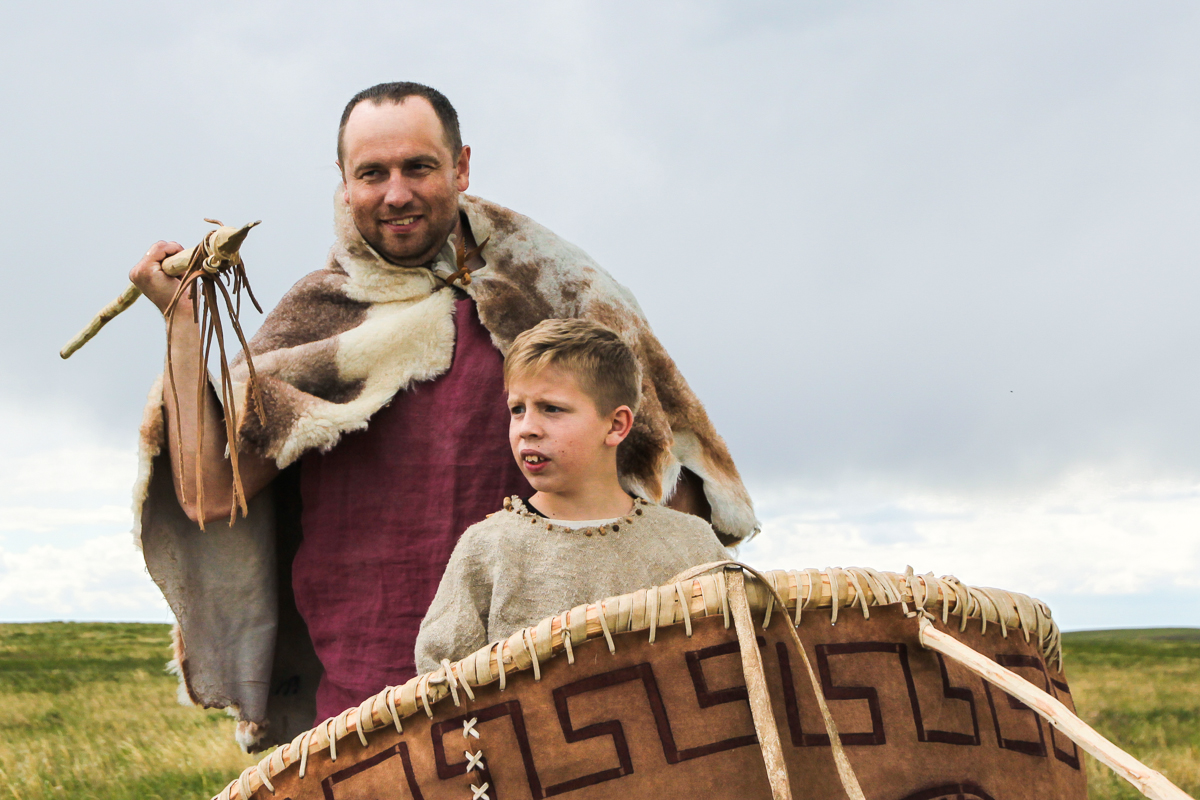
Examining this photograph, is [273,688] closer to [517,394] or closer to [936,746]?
[517,394]

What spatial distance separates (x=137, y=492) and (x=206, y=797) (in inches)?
81.9

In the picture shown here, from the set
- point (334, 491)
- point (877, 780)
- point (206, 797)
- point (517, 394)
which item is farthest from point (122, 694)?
point (877, 780)

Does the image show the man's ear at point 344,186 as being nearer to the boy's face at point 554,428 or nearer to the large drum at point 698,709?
the boy's face at point 554,428

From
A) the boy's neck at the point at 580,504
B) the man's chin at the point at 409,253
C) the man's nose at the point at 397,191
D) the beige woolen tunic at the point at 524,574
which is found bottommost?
the beige woolen tunic at the point at 524,574

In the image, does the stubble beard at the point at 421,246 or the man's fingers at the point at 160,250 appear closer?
the man's fingers at the point at 160,250

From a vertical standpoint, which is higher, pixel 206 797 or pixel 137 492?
pixel 137 492

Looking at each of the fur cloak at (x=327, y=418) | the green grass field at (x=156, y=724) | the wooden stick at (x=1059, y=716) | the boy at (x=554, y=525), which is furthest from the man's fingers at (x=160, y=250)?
the green grass field at (x=156, y=724)

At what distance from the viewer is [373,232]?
9.46ft

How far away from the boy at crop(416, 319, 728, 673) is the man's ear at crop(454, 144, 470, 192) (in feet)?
2.93

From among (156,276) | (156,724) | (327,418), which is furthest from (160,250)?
(156,724)

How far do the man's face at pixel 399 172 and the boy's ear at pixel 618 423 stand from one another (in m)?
0.93

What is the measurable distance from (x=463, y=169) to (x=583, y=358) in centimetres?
103

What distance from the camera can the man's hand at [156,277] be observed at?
2.63 m

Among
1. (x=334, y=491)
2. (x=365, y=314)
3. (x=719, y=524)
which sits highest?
(x=365, y=314)
